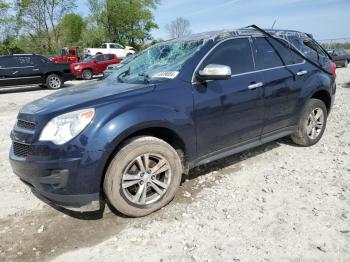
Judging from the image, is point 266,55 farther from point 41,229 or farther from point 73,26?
point 73,26

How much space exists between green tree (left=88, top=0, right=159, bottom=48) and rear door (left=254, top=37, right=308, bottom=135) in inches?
1811

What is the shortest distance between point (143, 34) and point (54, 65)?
36.0 meters

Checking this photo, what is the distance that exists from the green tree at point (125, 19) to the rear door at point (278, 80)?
4600cm

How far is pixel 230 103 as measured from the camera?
385 centimetres

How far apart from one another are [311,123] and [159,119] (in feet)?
9.61

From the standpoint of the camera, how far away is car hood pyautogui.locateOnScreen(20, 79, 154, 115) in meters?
3.12

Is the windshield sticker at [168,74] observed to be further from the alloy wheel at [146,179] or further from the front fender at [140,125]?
the alloy wheel at [146,179]

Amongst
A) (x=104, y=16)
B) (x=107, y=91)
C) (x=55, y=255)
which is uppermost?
(x=104, y=16)

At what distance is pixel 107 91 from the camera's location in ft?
11.4

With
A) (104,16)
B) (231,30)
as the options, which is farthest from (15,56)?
(104,16)

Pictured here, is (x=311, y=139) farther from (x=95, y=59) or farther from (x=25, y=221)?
(x=95, y=59)

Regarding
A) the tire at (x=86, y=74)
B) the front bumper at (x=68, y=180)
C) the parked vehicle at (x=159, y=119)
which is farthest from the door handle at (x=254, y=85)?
the tire at (x=86, y=74)

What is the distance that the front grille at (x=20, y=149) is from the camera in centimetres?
313

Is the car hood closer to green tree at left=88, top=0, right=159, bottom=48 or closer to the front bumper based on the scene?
the front bumper
